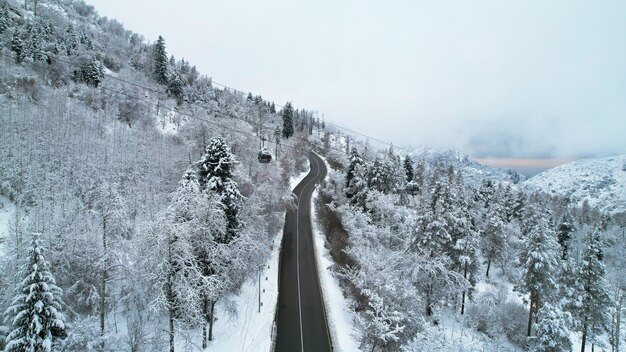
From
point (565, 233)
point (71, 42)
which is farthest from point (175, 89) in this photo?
point (565, 233)

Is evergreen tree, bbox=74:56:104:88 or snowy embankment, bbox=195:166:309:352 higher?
evergreen tree, bbox=74:56:104:88

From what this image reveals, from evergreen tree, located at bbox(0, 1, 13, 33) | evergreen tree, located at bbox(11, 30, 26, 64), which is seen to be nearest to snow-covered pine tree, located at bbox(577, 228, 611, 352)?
evergreen tree, located at bbox(11, 30, 26, 64)

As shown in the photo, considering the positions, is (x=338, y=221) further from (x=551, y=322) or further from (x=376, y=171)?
(x=551, y=322)

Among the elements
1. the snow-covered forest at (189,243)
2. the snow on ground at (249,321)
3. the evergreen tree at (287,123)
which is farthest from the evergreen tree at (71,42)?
the snow on ground at (249,321)

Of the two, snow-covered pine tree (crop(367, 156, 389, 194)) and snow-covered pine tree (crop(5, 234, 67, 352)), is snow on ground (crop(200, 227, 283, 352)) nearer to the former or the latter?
snow-covered pine tree (crop(5, 234, 67, 352))

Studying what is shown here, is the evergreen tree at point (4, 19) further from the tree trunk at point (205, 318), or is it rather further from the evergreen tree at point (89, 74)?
the tree trunk at point (205, 318)

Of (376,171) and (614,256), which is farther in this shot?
(614,256)

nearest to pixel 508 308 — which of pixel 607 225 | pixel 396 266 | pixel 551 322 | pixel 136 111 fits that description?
pixel 551 322
